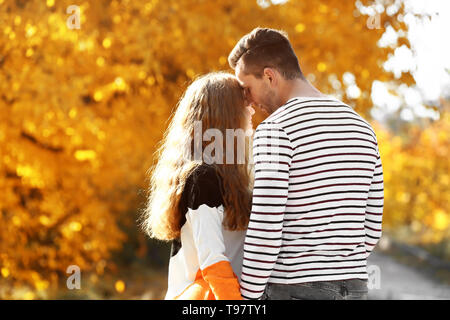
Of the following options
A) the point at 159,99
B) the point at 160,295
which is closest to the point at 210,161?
the point at 159,99

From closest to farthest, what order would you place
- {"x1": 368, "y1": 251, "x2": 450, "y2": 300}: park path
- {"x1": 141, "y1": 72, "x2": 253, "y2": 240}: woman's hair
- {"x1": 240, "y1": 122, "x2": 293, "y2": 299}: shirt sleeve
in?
{"x1": 240, "y1": 122, "x2": 293, "y2": 299}: shirt sleeve
{"x1": 141, "y1": 72, "x2": 253, "y2": 240}: woman's hair
{"x1": 368, "y1": 251, "x2": 450, "y2": 300}: park path

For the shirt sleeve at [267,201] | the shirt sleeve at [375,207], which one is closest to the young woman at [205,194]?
the shirt sleeve at [267,201]

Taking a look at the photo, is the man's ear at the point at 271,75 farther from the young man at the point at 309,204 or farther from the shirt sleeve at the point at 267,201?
the shirt sleeve at the point at 267,201

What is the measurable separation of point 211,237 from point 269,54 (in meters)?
0.74

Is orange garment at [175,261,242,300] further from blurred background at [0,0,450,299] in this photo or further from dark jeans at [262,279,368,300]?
blurred background at [0,0,450,299]

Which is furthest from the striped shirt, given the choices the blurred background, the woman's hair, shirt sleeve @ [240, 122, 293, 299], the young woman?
the blurred background

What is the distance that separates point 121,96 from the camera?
5676mm

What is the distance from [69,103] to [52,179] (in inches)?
59.6

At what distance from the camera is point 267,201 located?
5.96 ft

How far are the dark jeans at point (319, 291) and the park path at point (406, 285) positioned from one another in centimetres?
649

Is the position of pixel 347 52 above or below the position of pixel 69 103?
above

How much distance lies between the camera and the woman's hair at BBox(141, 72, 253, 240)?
2.09 metres

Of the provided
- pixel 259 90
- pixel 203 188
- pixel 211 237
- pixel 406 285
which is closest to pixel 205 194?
pixel 203 188
